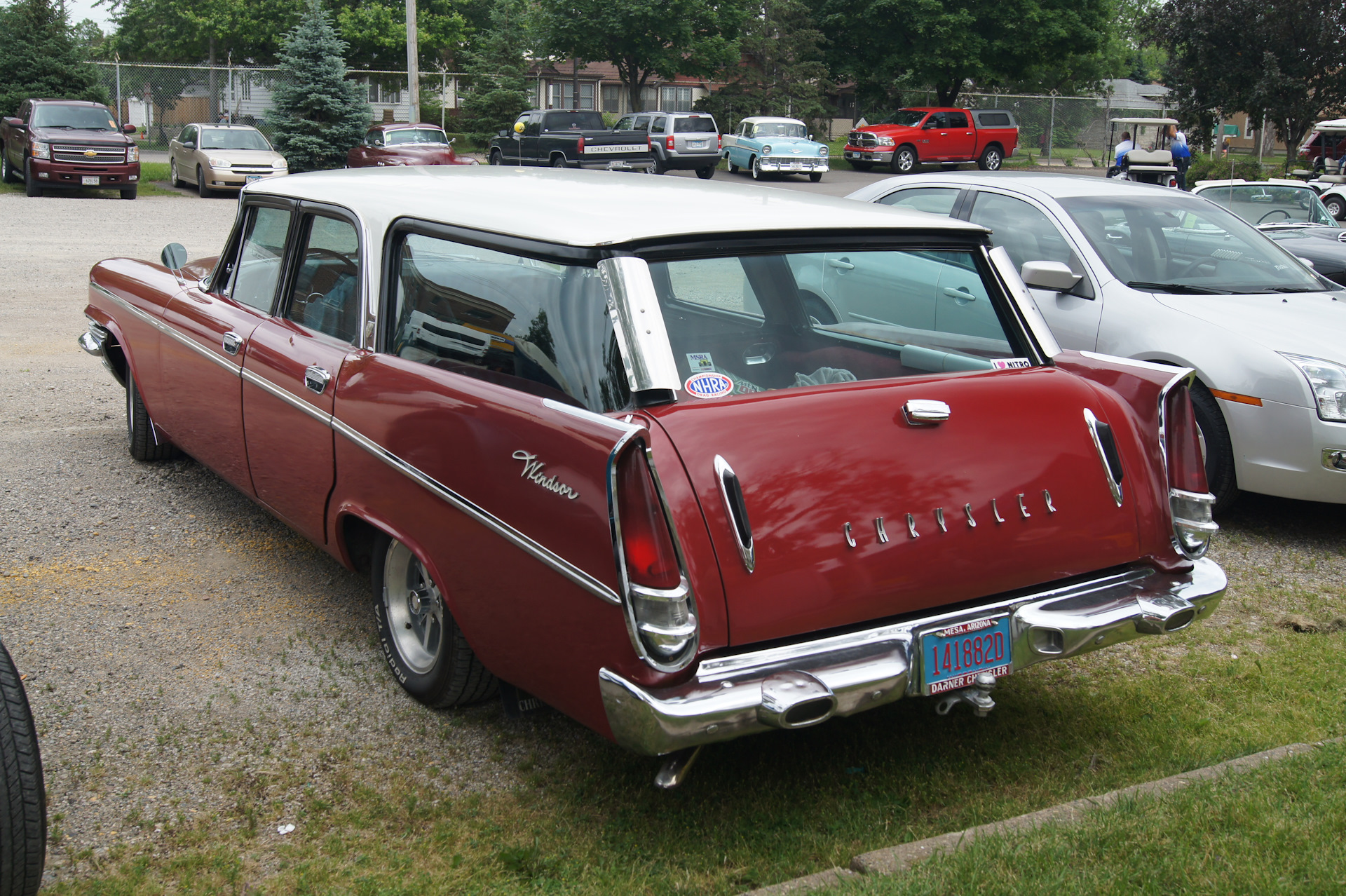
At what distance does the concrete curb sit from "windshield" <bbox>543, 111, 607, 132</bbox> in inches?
1076

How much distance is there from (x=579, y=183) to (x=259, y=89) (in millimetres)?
45597

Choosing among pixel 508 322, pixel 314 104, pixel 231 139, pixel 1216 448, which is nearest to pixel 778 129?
pixel 314 104

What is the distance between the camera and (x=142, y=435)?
6.01m

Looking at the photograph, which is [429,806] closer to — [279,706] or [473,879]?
[473,879]

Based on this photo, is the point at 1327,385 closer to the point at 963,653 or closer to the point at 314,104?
the point at 963,653

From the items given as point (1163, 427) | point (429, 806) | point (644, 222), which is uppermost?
point (644, 222)

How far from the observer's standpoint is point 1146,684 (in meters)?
3.95

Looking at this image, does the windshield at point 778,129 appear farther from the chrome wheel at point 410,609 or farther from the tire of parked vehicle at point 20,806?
the tire of parked vehicle at point 20,806

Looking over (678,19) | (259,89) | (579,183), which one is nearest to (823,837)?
(579,183)

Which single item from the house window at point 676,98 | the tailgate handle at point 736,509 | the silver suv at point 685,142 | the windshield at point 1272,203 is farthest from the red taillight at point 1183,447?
the house window at point 676,98

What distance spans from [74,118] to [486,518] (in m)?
22.6

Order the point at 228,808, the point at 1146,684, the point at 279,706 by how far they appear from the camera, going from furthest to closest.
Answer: the point at 1146,684 < the point at 279,706 < the point at 228,808

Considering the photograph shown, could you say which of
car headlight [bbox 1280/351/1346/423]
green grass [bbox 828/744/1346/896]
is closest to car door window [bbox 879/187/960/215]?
car headlight [bbox 1280/351/1346/423]

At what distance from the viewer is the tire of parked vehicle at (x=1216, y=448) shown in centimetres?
549
